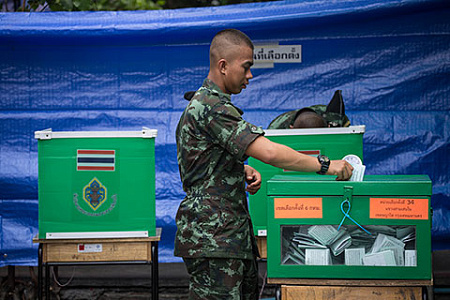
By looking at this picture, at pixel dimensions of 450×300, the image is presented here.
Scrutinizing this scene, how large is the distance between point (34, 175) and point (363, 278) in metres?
2.51

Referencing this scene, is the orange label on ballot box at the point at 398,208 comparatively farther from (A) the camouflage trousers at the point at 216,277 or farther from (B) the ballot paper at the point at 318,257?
(A) the camouflage trousers at the point at 216,277

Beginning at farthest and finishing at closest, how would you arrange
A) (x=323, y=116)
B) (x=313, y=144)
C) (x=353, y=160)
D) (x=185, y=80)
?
(x=185, y=80), (x=323, y=116), (x=313, y=144), (x=353, y=160)

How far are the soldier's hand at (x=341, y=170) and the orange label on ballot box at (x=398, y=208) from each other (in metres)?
0.14

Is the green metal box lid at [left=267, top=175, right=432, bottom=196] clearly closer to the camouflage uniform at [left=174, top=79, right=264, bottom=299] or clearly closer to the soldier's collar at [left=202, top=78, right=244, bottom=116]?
the camouflage uniform at [left=174, top=79, right=264, bottom=299]

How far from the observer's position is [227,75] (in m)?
2.36

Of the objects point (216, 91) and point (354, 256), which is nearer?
point (354, 256)

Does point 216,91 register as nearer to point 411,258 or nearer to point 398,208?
point 398,208

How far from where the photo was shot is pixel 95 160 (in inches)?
121

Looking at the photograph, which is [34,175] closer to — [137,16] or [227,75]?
[137,16]

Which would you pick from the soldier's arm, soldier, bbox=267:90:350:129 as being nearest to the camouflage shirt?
the soldier's arm

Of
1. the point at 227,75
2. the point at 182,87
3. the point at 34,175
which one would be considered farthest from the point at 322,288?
the point at 34,175

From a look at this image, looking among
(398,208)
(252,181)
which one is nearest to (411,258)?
(398,208)

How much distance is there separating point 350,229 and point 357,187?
17 cm

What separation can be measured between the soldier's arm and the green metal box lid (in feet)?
0.17
